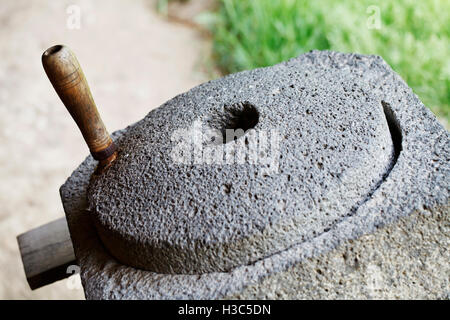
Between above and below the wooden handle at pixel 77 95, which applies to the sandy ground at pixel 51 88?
below

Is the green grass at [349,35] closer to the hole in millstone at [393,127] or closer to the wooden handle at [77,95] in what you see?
the hole in millstone at [393,127]

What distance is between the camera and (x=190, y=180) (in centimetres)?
97

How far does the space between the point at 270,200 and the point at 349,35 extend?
1.77 metres

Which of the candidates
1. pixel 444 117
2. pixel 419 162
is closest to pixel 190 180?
pixel 419 162

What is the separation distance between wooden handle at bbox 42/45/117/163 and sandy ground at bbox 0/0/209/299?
1.36m

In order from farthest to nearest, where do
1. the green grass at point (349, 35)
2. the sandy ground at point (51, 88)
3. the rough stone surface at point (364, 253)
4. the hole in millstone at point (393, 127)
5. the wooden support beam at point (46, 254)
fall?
the sandy ground at point (51, 88) → the green grass at point (349, 35) → the wooden support beam at point (46, 254) → the hole in millstone at point (393, 127) → the rough stone surface at point (364, 253)

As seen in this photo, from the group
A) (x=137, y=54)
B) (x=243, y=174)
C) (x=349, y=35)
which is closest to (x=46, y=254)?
(x=243, y=174)

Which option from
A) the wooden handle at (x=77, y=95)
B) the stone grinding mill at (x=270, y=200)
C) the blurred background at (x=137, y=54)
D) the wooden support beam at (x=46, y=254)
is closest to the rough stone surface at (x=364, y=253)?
the stone grinding mill at (x=270, y=200)

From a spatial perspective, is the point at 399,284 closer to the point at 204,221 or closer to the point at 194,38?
the point at 204,221

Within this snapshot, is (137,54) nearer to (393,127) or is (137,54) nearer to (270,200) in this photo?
(393,127)

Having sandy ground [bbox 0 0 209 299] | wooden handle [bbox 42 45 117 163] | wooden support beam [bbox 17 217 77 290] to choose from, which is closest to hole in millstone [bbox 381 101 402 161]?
wooden handle [bbox 42 45 117 163]

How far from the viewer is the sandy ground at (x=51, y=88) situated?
254 centimetres

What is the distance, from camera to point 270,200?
92 cm
